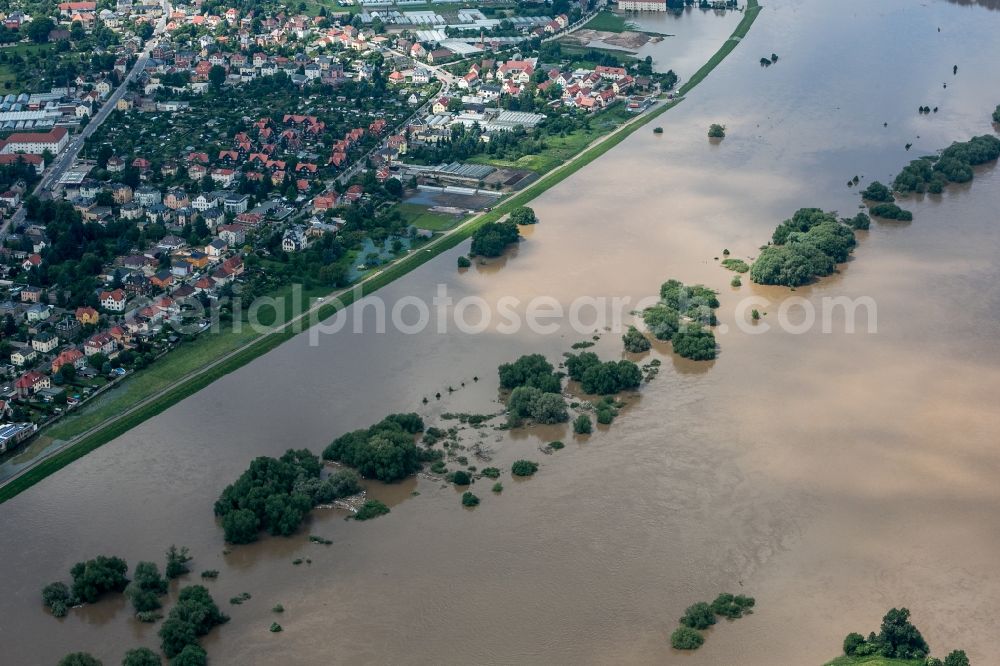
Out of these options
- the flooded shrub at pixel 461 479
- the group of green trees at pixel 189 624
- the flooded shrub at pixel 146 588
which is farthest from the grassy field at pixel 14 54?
the group of green trees at pixel 189 624

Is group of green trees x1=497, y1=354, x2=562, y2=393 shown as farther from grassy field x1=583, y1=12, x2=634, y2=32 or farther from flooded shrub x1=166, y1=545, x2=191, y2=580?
grassy field x1=583, y1=12, x2=634, y2=32

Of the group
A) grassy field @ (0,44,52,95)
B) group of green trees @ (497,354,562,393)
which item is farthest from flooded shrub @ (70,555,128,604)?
grassy field @ (0,44,52,95)

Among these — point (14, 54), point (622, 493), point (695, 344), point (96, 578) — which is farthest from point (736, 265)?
point (14, 54)

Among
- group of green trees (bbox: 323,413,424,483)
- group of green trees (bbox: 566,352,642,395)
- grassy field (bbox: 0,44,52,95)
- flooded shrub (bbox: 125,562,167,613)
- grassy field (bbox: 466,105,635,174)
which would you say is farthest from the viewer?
grassy field (bbox: 0,44,52,95)

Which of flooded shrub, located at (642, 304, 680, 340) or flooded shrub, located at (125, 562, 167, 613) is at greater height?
flooded shrub, located at (642, 304, 680, 340)

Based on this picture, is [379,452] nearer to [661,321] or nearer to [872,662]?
[661,321]

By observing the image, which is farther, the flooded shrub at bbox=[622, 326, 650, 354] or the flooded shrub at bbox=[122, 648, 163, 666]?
the flooded shrub at bbox=[622, 326, 650, 354]

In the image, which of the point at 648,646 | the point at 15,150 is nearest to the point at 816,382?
the point at 648,646
